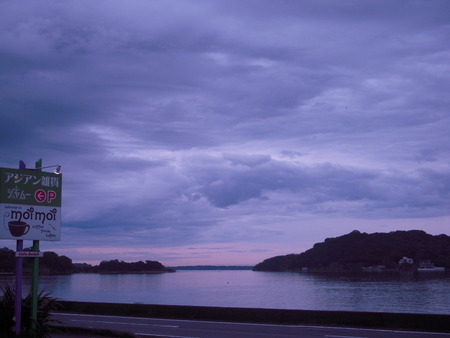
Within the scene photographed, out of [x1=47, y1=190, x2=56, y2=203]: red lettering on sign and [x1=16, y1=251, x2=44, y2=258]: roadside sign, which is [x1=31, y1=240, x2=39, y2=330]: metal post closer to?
[x1=16, y1=251, x2=44, y2=258]: roadside sign

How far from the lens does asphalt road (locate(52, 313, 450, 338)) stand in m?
16.6

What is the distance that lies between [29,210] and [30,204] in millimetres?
133

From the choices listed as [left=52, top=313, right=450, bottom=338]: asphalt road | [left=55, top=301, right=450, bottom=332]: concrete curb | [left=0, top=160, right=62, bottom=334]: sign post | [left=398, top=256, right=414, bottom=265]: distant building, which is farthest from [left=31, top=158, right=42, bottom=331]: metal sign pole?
[left=398, top=256, right=414, bottom=265]: distant building

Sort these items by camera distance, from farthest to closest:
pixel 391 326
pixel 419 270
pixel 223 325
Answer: pixel 419 270, pixel 223 325, pixel 391 326

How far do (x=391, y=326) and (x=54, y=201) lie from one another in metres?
11.8

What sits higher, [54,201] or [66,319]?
[54,201]

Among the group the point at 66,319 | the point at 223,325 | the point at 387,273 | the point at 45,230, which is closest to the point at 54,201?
the point at 45,230

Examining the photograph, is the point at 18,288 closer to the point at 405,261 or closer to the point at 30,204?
the point at 30,204

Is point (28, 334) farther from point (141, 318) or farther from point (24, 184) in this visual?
point (141, 318)

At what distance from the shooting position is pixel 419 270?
137375mm

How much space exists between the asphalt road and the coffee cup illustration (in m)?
4.96

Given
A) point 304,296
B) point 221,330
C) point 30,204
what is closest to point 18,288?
point 30,204

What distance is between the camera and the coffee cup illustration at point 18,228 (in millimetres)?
11445

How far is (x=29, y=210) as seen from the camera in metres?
11.9
